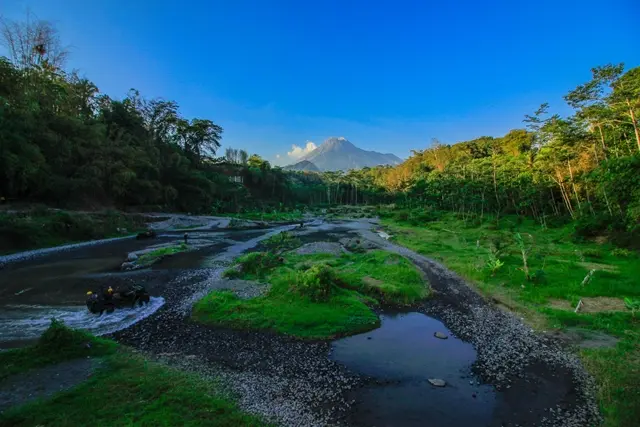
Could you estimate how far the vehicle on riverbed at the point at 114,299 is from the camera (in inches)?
598

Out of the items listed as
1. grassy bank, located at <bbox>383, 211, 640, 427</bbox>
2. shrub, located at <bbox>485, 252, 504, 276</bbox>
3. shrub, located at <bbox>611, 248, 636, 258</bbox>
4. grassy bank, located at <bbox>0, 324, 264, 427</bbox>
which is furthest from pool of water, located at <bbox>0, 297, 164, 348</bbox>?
shrub, located at <bbox>611, 248, 636, 258</bbox>

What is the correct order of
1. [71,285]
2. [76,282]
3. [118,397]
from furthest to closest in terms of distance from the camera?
[76,282] < [71,285] < [118,397]

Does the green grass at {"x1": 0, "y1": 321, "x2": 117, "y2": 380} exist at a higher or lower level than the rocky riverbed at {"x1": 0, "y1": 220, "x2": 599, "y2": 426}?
higher

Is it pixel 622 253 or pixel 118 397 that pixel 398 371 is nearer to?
pixel 118 397

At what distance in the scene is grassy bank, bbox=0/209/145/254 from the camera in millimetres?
29938

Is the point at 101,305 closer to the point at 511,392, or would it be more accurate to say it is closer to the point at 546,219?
the point at 511,392

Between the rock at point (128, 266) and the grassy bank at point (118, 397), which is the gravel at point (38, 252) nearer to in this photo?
the rock at point (128, 266)

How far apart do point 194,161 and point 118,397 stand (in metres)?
94.0

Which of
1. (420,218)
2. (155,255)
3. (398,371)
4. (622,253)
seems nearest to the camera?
(398,371)

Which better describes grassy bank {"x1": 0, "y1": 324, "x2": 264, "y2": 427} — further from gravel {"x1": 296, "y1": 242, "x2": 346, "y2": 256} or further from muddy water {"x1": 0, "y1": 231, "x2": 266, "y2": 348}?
gravel {"x1": 296, "y1": 242, "x2": 346, "y2": 256}

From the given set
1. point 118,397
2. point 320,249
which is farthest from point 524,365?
point 320,249

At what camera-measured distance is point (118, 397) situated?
793 centimetres

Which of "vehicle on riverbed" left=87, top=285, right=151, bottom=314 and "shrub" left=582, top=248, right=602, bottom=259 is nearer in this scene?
"vehicle on riverbed" left=87, top=285, right=151, bottom=314

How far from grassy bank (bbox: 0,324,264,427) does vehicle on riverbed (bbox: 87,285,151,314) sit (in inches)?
211
